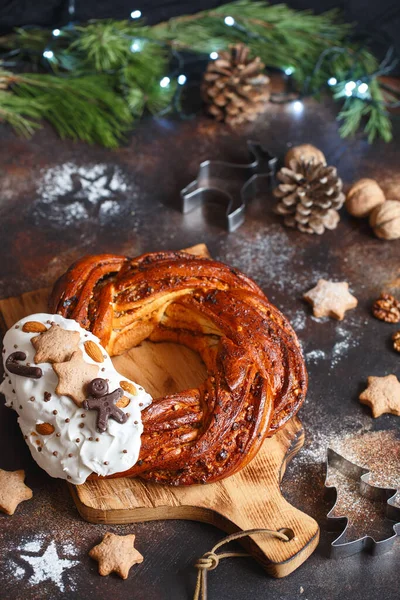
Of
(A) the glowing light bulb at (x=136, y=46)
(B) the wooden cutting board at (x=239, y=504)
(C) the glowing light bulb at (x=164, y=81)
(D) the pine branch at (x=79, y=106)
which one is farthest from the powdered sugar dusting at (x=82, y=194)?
(B) the wooden cutting board at (x=239, y=504)

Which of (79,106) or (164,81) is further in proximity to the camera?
(164,81)

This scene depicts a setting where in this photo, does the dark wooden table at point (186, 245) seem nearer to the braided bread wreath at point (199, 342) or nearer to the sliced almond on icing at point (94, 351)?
the braided bread wreath at point (199, 342)

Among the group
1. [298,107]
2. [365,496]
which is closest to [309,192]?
[298,107]

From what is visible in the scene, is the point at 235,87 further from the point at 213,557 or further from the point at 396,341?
the point at 213,557

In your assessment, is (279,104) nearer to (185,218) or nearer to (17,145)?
(185,218)

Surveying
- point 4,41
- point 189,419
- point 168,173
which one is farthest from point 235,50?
point 189,419

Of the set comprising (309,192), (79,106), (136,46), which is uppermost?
(136,46)
